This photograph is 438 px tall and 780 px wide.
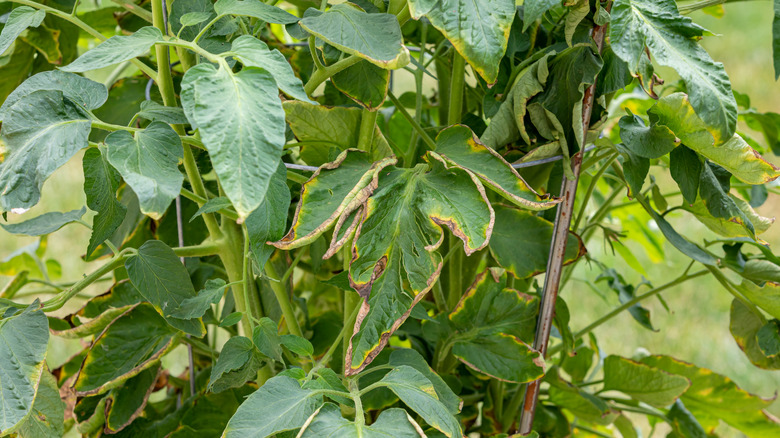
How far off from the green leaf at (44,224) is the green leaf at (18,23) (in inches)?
6.6

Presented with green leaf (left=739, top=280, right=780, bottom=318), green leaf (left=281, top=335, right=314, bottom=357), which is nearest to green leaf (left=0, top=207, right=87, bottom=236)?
green leaf (left=281, top=335, right=314, bottom=357)

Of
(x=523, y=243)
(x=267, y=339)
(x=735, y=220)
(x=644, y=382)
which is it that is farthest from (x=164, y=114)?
(x=644, y=382)

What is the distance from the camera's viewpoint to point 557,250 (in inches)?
22.0

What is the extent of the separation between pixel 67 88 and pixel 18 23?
59 mm

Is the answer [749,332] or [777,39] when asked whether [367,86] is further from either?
[749,332]

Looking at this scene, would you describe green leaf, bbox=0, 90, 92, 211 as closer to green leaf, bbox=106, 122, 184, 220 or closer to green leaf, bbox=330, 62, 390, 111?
green leaf, bbox=106, 122, 184, 220

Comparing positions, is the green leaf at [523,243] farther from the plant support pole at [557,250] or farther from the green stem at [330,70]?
the green stem at [330,70]

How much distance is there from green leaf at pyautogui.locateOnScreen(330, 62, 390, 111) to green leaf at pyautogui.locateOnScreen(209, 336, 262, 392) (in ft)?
0.62

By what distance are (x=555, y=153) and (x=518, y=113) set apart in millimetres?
45

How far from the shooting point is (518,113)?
1.74 ft

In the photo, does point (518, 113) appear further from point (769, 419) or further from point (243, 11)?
point (769, 419)

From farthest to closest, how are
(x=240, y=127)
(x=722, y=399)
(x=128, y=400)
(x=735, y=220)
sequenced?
(x=722, y=399) → (x=128, y=400) → (x=735, y=220) → (x=240, y=127)

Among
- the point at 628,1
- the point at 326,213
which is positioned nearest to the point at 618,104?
the point at 628,1

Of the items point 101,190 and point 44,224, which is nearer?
point 101,190
